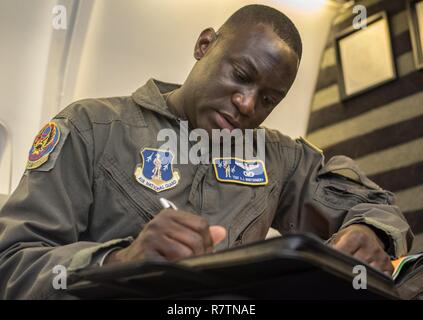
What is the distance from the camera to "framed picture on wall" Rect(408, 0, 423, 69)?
1.64m

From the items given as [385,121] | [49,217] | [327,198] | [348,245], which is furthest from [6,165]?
[385,121]

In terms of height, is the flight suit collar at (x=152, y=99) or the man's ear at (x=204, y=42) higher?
the man's ear at (x=204, y=42)

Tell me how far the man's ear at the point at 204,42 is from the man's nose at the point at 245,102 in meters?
0.21

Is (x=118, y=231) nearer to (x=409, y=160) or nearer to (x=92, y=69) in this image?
(x=92, y=69)

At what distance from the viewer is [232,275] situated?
0.63m

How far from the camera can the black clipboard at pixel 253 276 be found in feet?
1.96

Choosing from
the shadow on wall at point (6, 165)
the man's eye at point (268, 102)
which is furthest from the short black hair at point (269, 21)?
the shadow on wall at point (6, 165)

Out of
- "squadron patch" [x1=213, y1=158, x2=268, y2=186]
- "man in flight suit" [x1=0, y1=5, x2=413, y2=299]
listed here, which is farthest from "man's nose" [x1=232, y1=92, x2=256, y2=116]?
"squadron patch" [x1=213, y1=158, x2=268, y2=186]

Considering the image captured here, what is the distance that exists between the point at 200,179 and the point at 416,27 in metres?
→ 0.80

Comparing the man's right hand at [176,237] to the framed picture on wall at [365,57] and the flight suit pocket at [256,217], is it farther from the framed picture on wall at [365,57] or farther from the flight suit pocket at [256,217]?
the framed picture on wall at [365,57]

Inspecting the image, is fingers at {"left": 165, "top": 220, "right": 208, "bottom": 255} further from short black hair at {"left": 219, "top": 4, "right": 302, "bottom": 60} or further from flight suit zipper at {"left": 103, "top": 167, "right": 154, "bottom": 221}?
short black hair at {"left": 219, "top": 4, "right": 302, "bottom": 60}

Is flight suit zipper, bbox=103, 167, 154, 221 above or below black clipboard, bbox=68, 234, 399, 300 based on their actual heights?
below

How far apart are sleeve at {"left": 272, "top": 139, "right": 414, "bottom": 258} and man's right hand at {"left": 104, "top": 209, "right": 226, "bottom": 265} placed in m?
0.51
